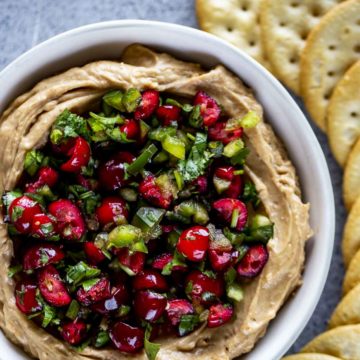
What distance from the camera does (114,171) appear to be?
1.76 m

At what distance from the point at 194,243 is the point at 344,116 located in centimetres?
73

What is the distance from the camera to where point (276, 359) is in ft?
6.13

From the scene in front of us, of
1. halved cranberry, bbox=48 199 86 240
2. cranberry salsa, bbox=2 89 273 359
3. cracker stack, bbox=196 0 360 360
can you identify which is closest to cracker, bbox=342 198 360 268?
cracker stack, bbox=196 0 360 360

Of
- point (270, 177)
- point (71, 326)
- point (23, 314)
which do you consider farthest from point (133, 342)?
point (270, 177)

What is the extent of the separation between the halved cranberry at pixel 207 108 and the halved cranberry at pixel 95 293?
0.53 meters

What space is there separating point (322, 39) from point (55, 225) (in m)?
1.06

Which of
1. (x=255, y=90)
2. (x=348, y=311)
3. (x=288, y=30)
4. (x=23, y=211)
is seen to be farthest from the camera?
(x=288, y=30)

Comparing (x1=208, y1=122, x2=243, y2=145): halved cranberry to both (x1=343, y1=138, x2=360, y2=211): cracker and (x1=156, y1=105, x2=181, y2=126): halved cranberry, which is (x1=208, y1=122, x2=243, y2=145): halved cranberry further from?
(x1=343, y1=138, x2=360, y2=211): cracker

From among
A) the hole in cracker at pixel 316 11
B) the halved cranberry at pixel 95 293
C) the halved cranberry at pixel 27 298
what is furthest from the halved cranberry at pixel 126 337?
the hole in cracker at pixel 316 11

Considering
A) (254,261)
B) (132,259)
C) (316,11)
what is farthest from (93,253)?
(316,11)

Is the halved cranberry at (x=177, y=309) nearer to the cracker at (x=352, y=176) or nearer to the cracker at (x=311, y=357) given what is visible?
the cracker at (x=311, y=357)

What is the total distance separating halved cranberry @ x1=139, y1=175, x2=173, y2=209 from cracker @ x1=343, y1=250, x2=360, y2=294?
0.67 m

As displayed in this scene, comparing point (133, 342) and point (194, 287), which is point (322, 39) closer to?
point (194, 287)

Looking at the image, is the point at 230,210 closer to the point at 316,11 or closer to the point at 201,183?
the point at 201,183
